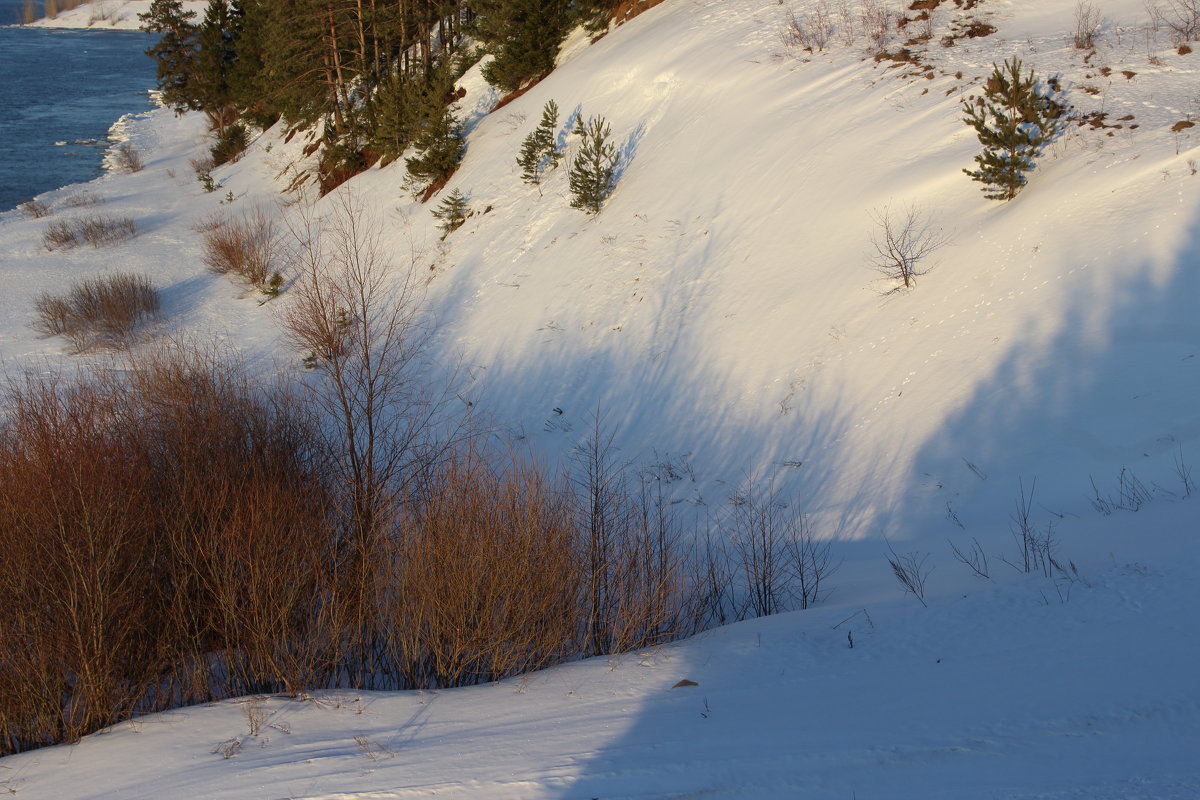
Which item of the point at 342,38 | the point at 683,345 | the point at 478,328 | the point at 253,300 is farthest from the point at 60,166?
the point at 683,345

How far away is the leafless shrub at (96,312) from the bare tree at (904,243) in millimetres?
15684

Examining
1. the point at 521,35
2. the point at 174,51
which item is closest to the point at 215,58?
the point at 174,51

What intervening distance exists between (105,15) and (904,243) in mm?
106513

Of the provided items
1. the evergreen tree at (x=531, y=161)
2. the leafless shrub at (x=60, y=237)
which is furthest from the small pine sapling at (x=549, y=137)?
the leafless shrub at (x=60, y=237)

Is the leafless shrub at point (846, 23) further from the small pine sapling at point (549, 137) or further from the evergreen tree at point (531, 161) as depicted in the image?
the evergreen tree at point (531, 161)

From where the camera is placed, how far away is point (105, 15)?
293 feet

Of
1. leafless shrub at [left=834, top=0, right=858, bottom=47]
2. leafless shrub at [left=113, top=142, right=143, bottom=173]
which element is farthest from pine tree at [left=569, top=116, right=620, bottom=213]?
leafless shrub at [left=113, top=142, right=143, bottom=173]

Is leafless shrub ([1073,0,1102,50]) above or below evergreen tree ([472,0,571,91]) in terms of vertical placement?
below

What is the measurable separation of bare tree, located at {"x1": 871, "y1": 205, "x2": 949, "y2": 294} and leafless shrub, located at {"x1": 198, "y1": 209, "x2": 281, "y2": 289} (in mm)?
15413

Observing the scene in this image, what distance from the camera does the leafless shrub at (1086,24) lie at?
1270cm

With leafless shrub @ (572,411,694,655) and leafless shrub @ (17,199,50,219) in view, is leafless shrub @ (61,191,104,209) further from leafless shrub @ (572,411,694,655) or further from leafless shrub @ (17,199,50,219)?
leafless shrub @ (572,411,694,655)

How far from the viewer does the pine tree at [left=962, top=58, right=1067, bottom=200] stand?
1024 cm

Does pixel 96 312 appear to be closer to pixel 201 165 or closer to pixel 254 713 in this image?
pixel 254 713

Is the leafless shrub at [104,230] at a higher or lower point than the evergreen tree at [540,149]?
lower
